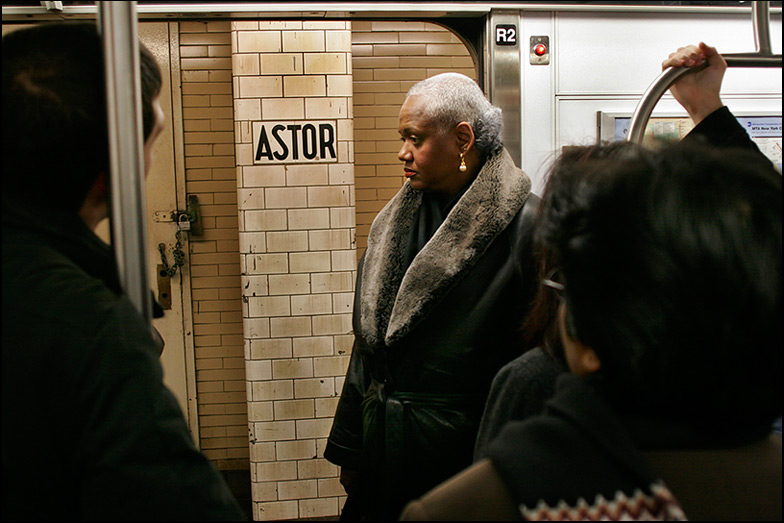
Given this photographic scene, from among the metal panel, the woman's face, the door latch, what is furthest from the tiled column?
the woman's face

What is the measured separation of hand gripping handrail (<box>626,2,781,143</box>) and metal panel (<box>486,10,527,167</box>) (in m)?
1.49

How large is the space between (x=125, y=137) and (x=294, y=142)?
8.77 feet

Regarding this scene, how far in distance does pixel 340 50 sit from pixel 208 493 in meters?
3.01

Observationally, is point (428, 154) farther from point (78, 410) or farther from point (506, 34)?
point (78, 410)

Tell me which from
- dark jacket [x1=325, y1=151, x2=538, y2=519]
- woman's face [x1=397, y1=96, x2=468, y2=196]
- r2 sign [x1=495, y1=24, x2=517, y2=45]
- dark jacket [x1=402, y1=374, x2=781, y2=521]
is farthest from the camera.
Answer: r2 sign [x1=495, y1=24, x2=517, y2=45]

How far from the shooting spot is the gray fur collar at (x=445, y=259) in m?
1.90

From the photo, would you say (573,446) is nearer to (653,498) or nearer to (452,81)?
(653,498)

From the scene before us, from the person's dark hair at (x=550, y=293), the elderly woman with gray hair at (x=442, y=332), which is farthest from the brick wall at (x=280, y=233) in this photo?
the person's dark hair at (x=550, y=293)

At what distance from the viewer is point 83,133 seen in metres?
0.91

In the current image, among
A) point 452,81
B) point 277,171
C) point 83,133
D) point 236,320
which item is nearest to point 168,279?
point 236,320

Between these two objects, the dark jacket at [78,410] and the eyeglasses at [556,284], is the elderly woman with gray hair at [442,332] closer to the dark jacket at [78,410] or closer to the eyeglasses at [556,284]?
the eyeglasses at [556,284]

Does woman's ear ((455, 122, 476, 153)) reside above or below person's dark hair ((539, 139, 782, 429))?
above

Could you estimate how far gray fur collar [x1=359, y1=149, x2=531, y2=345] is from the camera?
1899 millimetres

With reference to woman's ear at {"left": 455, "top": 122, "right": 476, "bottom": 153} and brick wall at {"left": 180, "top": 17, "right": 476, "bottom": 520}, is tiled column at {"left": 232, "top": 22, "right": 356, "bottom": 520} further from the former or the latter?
woman's ear at {"left": 455, "top": 122, "right": 476, "bottom": 153}
